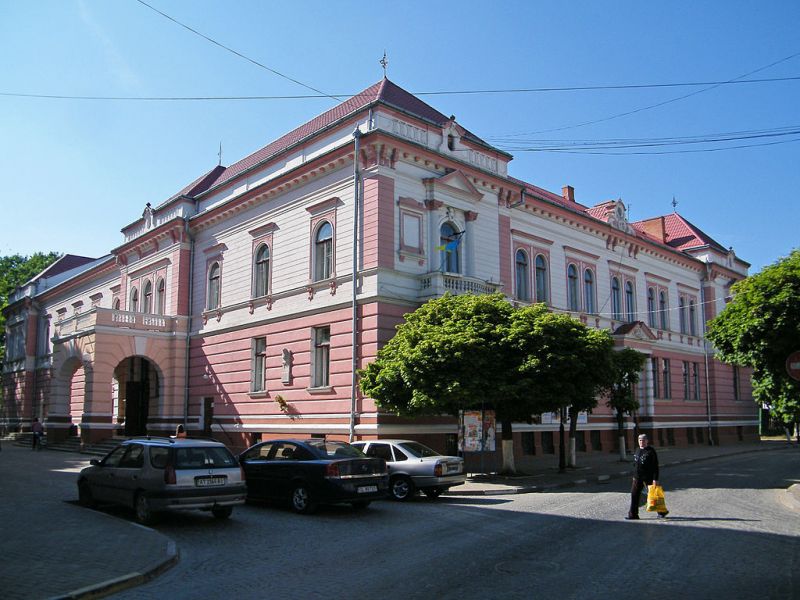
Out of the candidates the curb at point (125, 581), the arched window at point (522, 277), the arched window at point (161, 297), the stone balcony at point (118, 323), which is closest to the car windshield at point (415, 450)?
the curb at point (125, 581)

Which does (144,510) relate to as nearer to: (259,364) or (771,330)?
(259,364)

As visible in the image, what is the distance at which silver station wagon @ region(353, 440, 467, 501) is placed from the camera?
16.7 m

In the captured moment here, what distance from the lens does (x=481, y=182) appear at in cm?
2767

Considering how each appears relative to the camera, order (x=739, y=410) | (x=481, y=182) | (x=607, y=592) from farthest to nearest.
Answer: (x=739, y=410)
(x=481, y=182)
(x=607, y=592)

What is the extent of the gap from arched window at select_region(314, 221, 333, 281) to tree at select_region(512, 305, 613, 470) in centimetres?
817

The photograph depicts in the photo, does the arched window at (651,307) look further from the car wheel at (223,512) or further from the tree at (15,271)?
the tree at (15,271)

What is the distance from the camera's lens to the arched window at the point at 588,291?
34781 mm

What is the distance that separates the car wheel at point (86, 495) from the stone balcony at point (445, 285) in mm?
12695

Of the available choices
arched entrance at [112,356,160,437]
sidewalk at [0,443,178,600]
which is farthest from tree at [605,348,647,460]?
arched entrance at [112,356,160,437]

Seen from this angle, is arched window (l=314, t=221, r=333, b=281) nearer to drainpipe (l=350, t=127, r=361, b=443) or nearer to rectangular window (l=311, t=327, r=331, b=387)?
drainpipe (l=350, t=127, r=361, b=443)

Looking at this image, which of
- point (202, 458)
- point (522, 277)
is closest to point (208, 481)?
point (202, 458)

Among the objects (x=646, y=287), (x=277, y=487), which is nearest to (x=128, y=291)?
(x=277, y=487)

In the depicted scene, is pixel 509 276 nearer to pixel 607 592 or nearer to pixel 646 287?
pixel 646 287

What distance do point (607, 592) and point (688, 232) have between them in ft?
143
